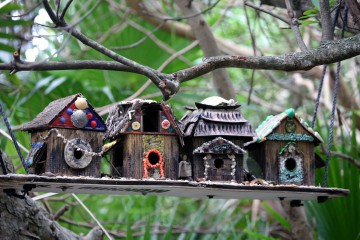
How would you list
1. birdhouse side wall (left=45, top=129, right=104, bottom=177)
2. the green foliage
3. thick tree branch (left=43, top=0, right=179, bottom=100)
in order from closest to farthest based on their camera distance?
thick tree branch (left=43, top=0, right=179, bottom=100) < birdhouse side wall (left=45, top=129, right=104, bottom=177) < the green foliage

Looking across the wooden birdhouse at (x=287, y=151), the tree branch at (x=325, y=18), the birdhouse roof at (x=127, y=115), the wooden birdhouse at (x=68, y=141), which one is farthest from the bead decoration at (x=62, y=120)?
the tree branch at (x=325, y=18)

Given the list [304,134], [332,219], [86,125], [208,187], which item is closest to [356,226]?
[332,219]

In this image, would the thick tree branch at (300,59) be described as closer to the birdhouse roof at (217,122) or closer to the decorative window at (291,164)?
the birdhouse roof at (217,122)

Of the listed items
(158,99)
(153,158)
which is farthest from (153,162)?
(158,99)

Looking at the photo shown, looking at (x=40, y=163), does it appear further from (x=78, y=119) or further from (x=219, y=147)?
(x=219, y=147)

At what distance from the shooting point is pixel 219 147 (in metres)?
1.94

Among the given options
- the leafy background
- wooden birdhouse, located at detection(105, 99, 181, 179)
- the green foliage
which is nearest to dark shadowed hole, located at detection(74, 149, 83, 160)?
wooden birdhouse, located at detection(105, 99, 181, 179)

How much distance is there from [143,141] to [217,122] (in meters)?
0.24

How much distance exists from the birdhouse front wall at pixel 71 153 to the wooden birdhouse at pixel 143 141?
8cm

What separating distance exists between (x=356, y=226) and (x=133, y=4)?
5.04 feet

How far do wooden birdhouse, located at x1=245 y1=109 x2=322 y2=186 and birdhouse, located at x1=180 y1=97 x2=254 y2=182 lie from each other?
11 centimetres

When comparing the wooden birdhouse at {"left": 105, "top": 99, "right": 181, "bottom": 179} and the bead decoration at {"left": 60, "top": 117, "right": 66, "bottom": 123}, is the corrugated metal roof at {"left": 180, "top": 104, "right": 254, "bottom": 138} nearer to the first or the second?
the wooden birdhouse at {"left": 105, "top": 99, "right": 181, "bottom": 179}

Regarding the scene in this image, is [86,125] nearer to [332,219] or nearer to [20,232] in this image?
[20,232]

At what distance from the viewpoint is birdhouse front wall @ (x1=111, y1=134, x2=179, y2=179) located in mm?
1851
